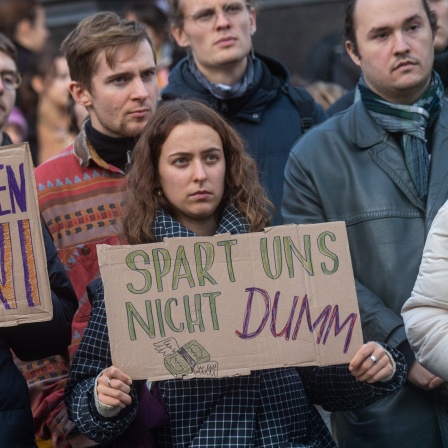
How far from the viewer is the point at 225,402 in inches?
163

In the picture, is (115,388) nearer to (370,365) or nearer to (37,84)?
(370,365)

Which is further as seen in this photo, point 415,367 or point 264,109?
point 264,109

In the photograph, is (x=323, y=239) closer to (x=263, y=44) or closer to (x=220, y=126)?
(x=220, y=126)

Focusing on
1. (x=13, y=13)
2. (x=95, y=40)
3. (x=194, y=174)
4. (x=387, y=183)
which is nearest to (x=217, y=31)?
(x=95, y=40)

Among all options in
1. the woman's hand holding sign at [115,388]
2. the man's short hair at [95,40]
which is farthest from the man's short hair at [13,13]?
the woman's hand holding sign at [115,388]

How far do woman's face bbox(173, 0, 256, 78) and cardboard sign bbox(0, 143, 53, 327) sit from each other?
1885 mm

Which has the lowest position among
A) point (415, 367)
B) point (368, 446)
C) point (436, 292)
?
point (368, 446)

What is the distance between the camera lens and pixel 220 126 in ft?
14.6

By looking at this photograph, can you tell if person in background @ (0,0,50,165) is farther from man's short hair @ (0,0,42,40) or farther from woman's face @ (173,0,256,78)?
woman's face @ (173,0,256,78)

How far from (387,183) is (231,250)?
3.19 feet

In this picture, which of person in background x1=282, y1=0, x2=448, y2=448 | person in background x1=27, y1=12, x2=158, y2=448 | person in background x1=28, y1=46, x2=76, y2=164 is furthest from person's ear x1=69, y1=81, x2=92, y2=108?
person in background x1=28, y1=46, x2=76, y2=164

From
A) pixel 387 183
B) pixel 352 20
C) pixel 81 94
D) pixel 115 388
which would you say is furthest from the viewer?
pixel 81 94

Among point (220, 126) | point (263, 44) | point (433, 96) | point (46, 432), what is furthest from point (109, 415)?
point (263, 44)

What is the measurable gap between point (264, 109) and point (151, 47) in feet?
2.17
